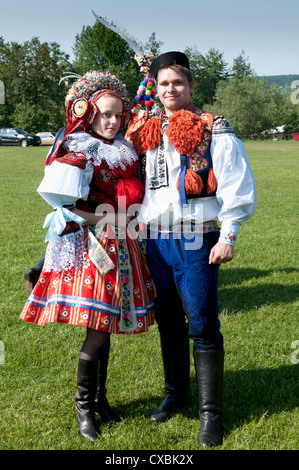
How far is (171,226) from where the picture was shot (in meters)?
2.64

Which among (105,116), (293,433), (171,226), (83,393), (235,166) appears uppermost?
(105,116)

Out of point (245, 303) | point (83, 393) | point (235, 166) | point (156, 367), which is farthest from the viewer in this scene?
point (245, 303)

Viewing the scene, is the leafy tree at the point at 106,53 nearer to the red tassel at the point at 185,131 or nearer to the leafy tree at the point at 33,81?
the leafy tree at the point at 33,81

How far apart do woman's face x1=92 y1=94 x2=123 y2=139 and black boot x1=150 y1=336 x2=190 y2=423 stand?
49.1 inches

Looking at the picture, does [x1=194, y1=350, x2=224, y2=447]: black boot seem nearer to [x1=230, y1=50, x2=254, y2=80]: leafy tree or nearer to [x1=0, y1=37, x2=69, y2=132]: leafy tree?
[x1=0, y1=37, x2=69, y2=132]: leafy tree

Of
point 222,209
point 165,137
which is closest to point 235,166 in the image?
point 222,209

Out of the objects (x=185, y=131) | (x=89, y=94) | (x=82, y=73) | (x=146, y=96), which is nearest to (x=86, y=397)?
(x=185, y=131)

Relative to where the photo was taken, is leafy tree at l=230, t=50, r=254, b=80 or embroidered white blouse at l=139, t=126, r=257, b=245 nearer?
embroidered white blouse at l=139, t=126, r=257, b=245

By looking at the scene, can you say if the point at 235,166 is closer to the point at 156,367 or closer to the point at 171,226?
the point at 171,226

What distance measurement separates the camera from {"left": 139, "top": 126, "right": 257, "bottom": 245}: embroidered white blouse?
251 centimetres

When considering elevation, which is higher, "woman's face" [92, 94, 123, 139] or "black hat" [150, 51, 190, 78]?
"black hat" [150, 51, 190, 78]

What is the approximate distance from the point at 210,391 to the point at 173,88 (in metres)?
1.65

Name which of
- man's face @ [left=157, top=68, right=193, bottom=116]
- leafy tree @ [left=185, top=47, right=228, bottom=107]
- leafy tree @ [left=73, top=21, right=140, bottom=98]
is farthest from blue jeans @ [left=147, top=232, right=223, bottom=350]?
leafy tree @ [left=185, top=47, right=228, bottom=107]

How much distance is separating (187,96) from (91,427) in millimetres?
1895
